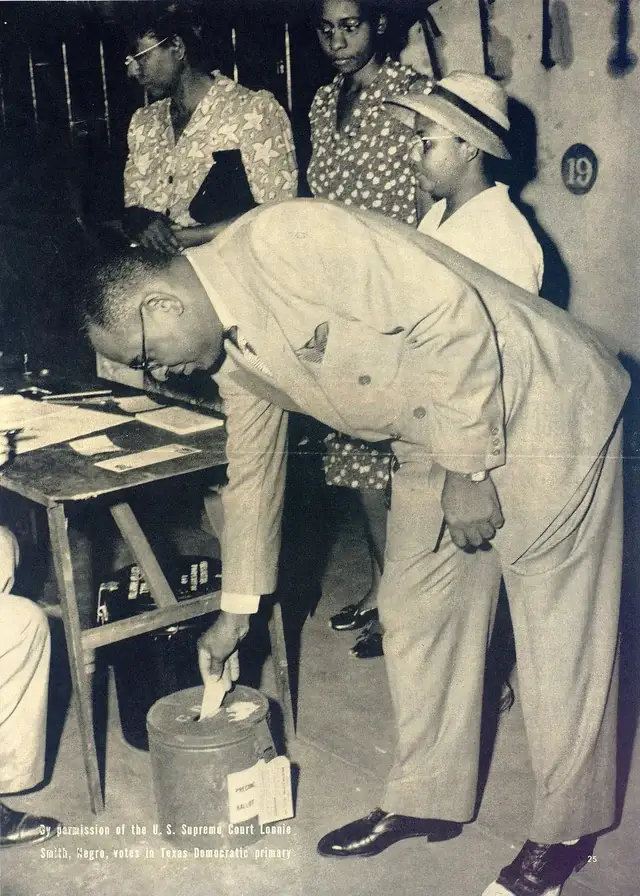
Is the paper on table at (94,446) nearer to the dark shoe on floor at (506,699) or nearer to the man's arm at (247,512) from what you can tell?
the man's arm at (247,512)

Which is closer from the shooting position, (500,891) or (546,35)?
(500,891)

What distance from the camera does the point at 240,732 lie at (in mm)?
2150

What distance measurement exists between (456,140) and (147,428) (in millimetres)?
1244

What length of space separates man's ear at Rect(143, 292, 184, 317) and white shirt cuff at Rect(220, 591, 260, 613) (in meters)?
0.77

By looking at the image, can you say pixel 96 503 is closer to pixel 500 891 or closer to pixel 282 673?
pixel 282 673

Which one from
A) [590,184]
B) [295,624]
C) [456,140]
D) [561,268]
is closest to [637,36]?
[590,184]

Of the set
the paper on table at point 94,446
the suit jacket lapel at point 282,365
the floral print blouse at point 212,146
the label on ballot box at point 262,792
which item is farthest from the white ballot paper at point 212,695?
the floral print blouse at point 212,146

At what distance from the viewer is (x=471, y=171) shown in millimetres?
2293

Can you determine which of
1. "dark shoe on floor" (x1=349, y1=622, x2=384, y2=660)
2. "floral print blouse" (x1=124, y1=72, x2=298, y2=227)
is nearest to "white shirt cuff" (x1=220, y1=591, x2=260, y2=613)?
"dark shoe on floor" (x1=349, y1=622, x2=384, y2=660)

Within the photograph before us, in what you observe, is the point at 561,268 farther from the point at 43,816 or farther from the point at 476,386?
the point at 43,816

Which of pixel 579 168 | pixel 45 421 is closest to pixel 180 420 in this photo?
pixel 45 421

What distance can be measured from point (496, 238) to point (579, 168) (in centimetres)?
171

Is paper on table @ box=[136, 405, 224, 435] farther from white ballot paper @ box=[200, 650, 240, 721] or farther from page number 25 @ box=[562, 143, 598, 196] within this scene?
page number 25 @ box=[562, 143, 598, 196]

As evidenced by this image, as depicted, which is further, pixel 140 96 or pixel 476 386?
pixel 140 96
